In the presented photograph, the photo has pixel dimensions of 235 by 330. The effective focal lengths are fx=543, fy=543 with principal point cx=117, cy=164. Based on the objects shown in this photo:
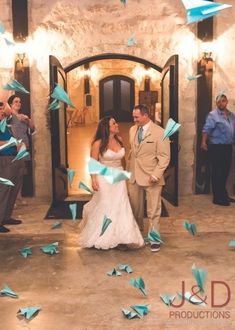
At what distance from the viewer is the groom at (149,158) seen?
247 inches

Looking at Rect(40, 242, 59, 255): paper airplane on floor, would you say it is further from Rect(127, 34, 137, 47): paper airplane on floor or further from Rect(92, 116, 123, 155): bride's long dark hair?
Rect(127, 34, 137, 47): paper airplane on floor

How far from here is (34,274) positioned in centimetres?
564

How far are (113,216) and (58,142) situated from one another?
2.57m

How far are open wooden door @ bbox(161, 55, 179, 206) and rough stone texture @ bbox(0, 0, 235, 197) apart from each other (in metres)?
0.40

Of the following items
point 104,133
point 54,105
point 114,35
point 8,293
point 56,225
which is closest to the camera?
point 8,293

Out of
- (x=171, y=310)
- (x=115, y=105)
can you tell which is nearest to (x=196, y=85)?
(x=171, y=310)

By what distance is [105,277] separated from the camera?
Result: 5.54 meters

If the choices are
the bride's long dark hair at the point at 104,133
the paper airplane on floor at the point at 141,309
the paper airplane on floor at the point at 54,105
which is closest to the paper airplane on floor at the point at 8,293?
the paper airplane on floor at the point at 141,309

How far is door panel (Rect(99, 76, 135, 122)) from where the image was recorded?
2608cm

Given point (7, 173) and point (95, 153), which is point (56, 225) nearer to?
point (7, 173)

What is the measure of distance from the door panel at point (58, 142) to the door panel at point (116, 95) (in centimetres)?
1708

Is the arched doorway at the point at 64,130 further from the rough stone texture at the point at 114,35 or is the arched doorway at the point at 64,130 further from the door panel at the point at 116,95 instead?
the door panel at the point at 116,95

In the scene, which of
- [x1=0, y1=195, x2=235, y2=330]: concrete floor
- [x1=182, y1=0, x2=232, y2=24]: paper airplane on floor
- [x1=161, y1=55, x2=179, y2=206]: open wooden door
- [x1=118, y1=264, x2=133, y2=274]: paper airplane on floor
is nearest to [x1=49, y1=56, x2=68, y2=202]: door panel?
[x1=0, y1=195, x2=235, y2=330]: concrete floor

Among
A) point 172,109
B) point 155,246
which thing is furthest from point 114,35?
point 155,246
